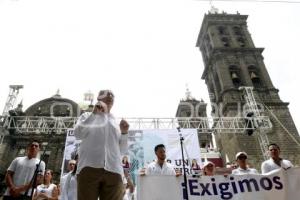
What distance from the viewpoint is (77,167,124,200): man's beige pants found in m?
2.73

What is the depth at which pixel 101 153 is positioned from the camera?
2842 mm

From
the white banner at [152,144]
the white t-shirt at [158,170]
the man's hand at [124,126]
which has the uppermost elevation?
the white banner at [152,144]

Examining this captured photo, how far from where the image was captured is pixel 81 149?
2932 millimetres

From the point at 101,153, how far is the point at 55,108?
21901 millimetres

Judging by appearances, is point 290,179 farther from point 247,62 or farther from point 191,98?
point 191,98

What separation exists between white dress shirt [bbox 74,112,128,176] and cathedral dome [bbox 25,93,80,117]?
20356 millimetres

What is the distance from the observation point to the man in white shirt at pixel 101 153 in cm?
276

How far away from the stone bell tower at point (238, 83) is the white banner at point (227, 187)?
14452mm

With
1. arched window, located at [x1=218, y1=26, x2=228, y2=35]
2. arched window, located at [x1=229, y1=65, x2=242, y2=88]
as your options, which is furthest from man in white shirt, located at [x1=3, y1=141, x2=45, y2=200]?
arched window, located at [x1=218, y1=26, x2=228, y2=35]

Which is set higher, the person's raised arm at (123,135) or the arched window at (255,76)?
the arched window at (255,76)

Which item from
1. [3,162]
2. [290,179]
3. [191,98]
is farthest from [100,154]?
[191,98]

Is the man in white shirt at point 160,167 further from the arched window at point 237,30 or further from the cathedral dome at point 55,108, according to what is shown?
the arched window at point 237,30

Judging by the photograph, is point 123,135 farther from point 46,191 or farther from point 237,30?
point 237,30

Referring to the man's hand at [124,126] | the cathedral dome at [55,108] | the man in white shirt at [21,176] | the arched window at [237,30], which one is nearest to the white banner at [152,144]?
the man in white shirt at [21,176]
